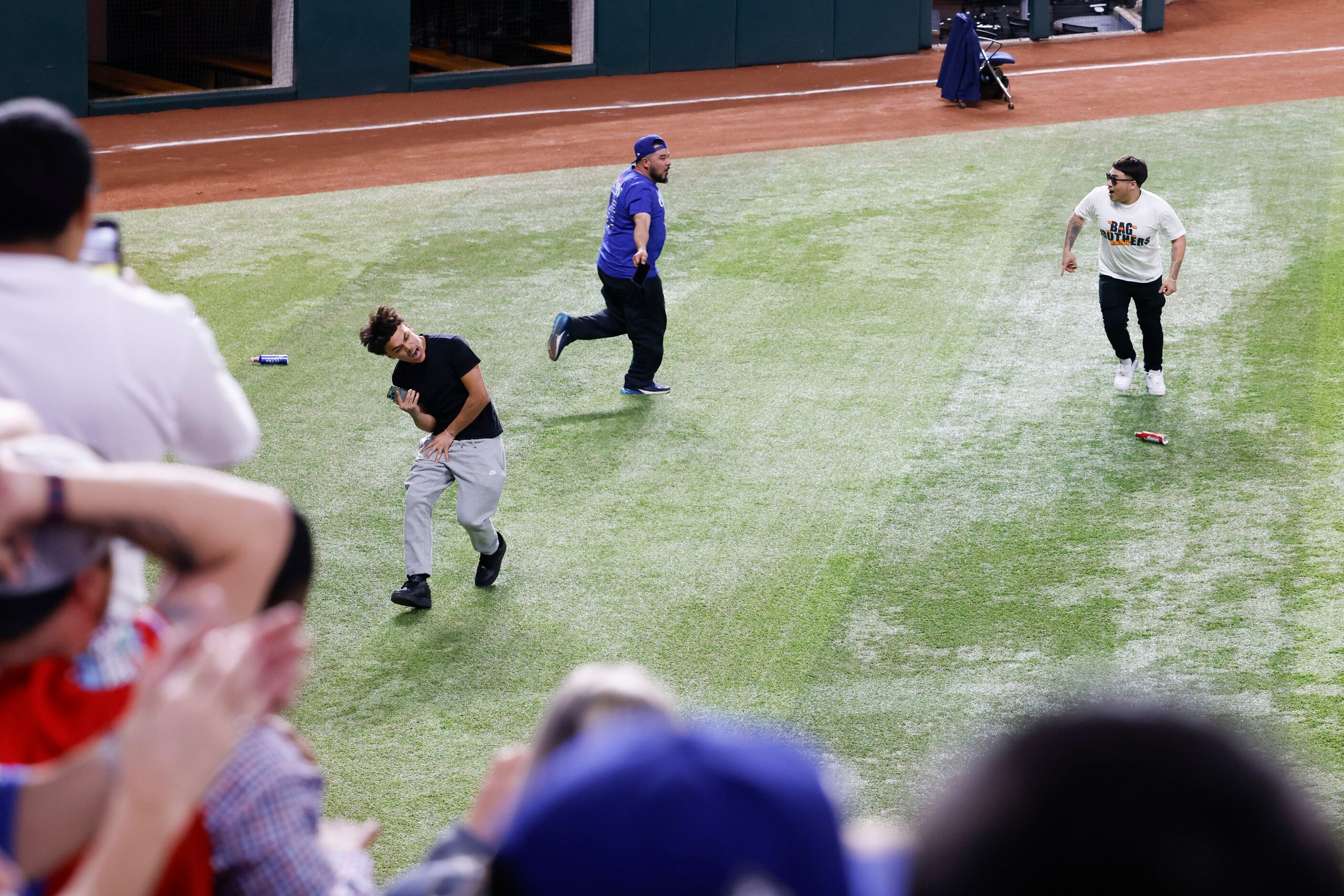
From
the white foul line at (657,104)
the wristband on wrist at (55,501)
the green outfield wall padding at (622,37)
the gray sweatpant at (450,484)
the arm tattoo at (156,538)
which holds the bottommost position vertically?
the gray sweatpant at (450,484)

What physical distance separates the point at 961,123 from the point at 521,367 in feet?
34.0

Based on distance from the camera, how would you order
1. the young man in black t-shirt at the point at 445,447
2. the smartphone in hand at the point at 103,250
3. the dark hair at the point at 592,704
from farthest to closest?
1. the young man in black t-shirt at the point at 445,447
2. the smartphone in hand at the point at 103,250
3. the dark hair at the point at 592,704

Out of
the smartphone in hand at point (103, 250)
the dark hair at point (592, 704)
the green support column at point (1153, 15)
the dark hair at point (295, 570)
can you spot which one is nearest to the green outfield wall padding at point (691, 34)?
the green support column at point (1153, 15)

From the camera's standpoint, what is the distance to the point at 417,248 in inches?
562

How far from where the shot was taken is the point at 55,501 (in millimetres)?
1829

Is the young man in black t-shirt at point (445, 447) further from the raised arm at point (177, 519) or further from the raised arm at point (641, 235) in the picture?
the raised arm at point (177, 519)

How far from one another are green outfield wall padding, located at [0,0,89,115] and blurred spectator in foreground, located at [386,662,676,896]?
18.4 m

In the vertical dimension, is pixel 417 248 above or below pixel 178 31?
below

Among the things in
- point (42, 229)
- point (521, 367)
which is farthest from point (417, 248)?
point (42, 229)

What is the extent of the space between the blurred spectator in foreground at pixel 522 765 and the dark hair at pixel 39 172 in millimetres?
1217

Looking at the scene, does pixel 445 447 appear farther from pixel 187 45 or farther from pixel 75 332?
pixel 187 45

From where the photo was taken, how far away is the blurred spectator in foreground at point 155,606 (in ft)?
6.05

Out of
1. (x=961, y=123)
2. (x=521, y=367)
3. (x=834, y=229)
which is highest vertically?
(x=961, y=123)

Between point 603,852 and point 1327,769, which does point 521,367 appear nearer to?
point 1327,769
